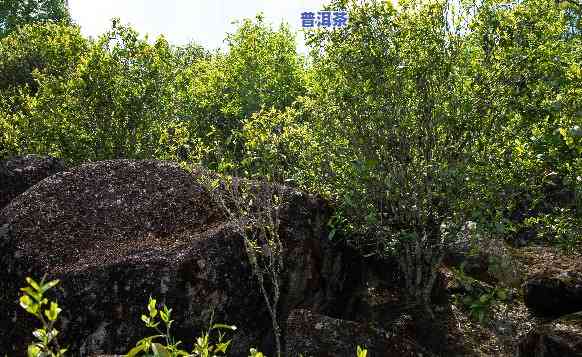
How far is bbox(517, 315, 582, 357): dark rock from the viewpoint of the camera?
696cm

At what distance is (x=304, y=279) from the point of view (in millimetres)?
9117

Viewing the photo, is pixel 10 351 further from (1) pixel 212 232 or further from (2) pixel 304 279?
(2) pixel 304 279

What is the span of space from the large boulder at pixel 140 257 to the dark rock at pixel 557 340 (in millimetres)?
3244

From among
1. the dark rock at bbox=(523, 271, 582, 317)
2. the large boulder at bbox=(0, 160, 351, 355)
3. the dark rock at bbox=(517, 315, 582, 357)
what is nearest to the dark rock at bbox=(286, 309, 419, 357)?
the large boulder at bbox=(0, 160, 351, 355)

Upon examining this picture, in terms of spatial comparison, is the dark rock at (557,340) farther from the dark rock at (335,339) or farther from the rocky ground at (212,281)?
the dark rock at (335,339)

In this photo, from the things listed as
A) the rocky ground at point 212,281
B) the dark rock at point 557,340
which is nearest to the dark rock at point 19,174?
the rocky ground at point 212,281

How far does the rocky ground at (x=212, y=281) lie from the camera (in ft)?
25.3

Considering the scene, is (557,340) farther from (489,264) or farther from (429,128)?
(489,264)

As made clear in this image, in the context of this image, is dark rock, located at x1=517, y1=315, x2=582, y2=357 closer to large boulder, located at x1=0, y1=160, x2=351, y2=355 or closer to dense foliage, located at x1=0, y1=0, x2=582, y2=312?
dense foliage, located at x1=0, y1=0, x2=582, y2=312

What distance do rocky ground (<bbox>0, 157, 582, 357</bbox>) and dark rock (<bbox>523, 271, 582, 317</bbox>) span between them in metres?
0.02

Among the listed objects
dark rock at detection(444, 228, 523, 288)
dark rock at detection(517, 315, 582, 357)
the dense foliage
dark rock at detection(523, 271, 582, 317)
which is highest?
the dense foliage

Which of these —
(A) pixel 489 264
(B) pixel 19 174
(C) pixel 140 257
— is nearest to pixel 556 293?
(A) pixel 489 264

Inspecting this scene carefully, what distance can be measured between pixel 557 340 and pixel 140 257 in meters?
5.36

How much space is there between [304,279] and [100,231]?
3.18m
